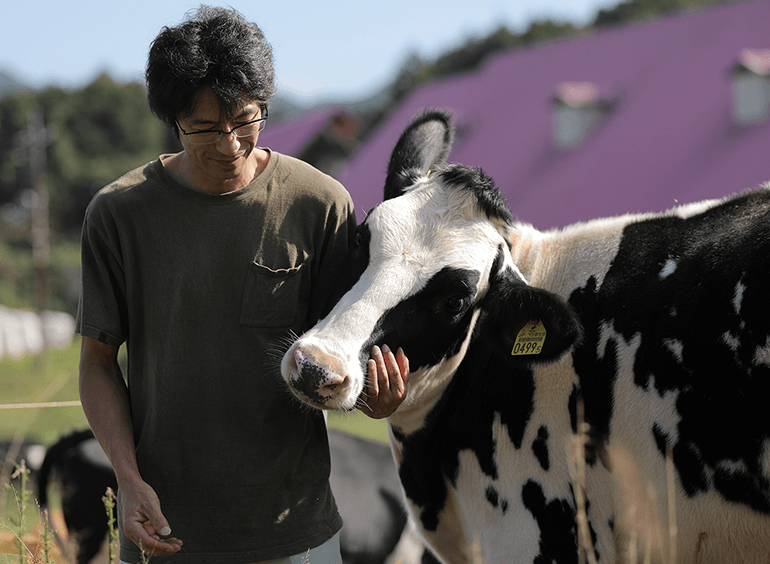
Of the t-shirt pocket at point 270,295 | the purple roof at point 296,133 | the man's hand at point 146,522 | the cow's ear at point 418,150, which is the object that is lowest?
the purple roof at point 296,133

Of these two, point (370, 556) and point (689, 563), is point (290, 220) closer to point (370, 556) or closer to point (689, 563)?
point (689, 563)

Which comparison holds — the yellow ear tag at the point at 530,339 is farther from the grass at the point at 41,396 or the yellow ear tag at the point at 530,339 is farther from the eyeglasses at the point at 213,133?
the grass at the point at 41,396

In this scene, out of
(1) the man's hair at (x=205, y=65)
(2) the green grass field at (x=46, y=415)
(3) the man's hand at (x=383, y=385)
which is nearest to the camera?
(1) the man's hair at (x=205, y=65)

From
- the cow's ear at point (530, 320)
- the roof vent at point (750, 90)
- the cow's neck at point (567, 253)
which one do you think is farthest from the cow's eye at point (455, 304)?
the roof vent at point (750, 90)

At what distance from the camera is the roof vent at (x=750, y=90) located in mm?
14297

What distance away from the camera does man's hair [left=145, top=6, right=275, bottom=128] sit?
2295 millimetres

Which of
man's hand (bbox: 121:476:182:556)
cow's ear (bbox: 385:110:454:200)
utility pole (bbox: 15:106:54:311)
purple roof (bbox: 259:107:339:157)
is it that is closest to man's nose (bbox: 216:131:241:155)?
cow's ear (bbox: 385:110:454:200)

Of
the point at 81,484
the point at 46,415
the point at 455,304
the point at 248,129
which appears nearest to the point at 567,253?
the point at 455,304

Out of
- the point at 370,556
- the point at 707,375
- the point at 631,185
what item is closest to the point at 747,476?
the point at 707,375

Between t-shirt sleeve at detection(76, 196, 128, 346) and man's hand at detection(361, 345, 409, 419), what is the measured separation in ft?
2.69

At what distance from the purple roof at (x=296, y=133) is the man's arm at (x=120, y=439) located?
1091 inches

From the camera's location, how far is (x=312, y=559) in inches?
97.2

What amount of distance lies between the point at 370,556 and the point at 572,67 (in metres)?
18.7

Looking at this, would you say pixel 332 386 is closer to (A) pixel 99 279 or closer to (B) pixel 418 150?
(A) pixel 99 279
